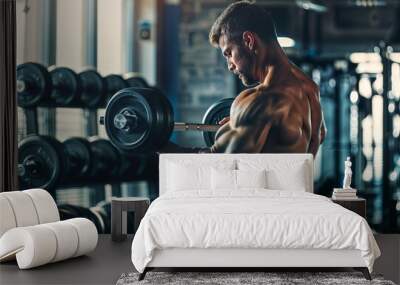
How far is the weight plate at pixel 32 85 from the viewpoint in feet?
25.8

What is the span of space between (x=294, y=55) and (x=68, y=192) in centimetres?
285

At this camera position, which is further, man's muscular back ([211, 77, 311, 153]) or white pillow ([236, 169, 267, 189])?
man's muscular back ([211, 77, 311, 153])

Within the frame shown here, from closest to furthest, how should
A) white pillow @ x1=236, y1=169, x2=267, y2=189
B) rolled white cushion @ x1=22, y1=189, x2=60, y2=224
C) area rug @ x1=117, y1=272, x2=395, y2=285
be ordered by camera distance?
area rug @ x1=117, y1=272, x2=395, y2=285 → rolled white cushion @ x1=22, y1=189, x2=60, y2=224 → white pillow @ x1=236, y1=169, x2=267, y2=189

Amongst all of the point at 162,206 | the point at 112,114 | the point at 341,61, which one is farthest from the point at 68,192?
the point at 341,61

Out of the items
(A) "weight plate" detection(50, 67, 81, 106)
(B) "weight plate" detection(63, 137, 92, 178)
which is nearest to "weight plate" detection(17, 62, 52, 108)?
(A) "weight plate" detection(50, 67, 81, 106)

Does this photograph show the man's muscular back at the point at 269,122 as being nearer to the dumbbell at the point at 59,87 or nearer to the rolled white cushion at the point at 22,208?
the dumbbell at the point at 59,87

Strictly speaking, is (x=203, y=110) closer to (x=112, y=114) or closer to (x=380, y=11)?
(x=112, y=114)

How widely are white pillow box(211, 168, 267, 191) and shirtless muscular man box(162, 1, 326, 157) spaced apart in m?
0.69

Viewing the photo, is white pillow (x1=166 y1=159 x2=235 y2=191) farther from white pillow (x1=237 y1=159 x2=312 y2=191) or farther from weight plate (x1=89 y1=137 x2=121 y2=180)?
weight plate (x1=89 y1=137 x2=121 y2=180)

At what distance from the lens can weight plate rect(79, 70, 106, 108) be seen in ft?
25.7

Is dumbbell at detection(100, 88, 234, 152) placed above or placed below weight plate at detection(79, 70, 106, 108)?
below

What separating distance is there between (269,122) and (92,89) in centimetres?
194

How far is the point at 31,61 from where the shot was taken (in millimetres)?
7879

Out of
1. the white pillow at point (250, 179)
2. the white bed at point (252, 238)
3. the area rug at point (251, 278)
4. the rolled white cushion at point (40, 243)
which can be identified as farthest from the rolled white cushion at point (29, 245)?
the white pillow at point (250, 179)
